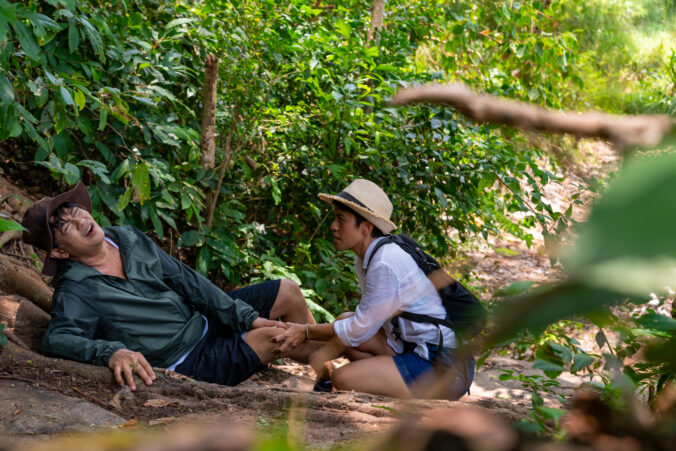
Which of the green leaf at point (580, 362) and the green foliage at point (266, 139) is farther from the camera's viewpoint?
the green foliage at point (266, 139)

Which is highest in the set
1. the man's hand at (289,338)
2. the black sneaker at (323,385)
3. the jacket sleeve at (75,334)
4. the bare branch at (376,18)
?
the bare branch at (376,18)

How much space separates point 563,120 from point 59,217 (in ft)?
9.89

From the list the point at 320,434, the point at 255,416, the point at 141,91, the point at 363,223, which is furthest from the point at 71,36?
the point at 320,434

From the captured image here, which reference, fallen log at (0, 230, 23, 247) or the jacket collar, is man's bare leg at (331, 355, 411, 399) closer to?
the jacket collar

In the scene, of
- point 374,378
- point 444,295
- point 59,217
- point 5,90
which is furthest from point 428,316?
point 5,90

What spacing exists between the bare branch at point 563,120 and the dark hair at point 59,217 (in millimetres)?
2901

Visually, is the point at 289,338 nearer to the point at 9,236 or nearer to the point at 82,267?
the point at 82,267

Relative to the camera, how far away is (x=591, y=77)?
12.0 m

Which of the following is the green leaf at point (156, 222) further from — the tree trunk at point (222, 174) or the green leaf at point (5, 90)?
the green leaf at point (5, 90)

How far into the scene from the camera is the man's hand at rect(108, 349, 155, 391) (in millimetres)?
2623

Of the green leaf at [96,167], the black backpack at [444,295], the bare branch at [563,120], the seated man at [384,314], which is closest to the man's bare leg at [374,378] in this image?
the seated man at [384,314]

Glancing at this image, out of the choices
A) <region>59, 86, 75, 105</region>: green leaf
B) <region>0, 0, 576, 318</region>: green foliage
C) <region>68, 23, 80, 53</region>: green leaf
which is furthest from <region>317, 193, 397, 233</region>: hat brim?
<region>68, 23, 80, 53</region>: green leaf

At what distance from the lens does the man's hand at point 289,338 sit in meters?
3.49

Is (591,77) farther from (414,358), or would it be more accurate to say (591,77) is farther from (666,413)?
(666,413)
